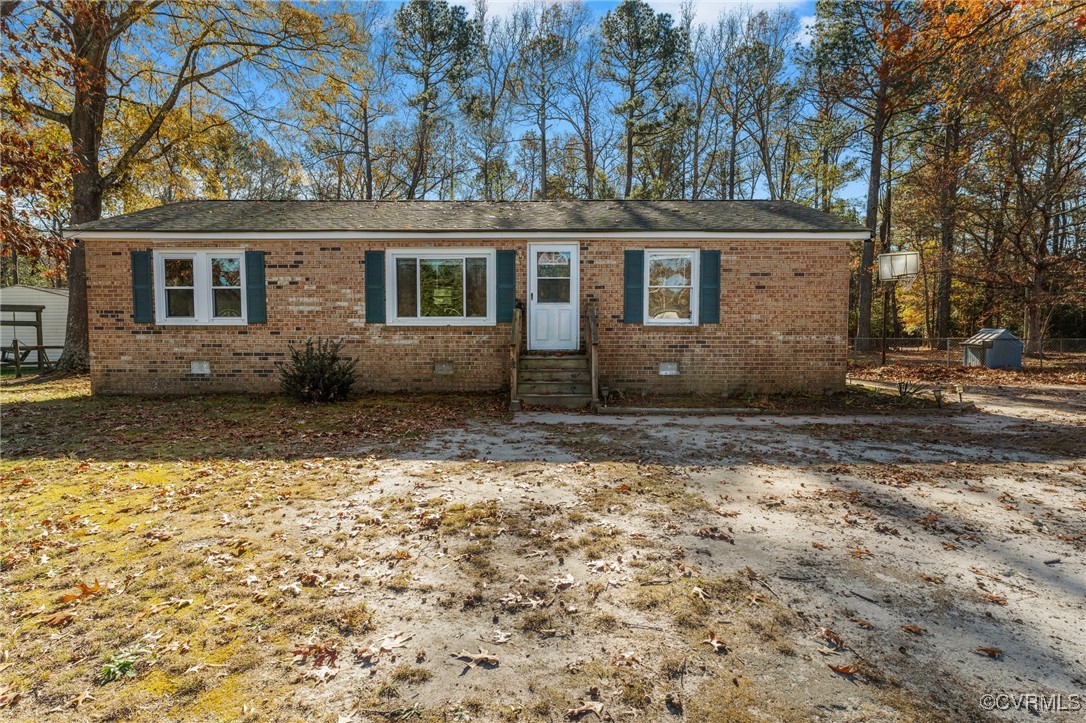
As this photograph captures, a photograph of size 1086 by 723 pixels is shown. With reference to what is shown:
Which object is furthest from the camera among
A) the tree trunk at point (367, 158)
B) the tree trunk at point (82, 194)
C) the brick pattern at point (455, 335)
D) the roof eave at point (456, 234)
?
the tree trunk at point (367, 158)

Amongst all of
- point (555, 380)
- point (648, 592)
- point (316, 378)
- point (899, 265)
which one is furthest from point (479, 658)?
point (899, 265)

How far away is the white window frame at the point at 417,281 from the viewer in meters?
10.9

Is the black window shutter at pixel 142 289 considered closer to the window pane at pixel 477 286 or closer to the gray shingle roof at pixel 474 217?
the gray shingle roof at pixel 474 217

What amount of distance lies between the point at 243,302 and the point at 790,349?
36.1 ft

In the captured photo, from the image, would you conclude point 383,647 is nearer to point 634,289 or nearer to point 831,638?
point 831,638

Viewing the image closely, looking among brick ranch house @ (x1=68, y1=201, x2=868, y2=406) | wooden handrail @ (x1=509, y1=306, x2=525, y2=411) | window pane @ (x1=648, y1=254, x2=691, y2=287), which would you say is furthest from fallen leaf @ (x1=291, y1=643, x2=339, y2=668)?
window pane @ (x1=648, y1=254, x2=691, y2=287)

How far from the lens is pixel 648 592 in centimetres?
321

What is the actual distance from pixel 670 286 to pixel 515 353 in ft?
11.7

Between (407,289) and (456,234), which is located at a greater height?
(456,234)

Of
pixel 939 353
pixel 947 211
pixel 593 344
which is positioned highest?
pixel 947 211

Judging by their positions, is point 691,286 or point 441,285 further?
point 441,285

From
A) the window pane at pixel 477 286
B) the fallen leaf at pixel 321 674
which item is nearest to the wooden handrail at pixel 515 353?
the window pane at pixel 477 286

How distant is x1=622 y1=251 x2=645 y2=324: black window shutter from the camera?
10742mm

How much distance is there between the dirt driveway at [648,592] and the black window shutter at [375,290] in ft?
17.3
